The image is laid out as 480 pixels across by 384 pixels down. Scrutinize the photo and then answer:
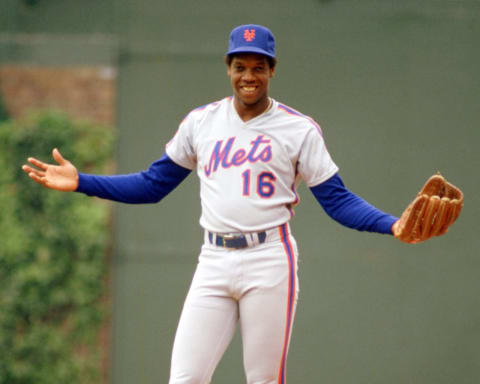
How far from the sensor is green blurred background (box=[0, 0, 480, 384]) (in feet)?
20.1

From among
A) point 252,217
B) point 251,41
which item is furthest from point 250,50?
point 252,217

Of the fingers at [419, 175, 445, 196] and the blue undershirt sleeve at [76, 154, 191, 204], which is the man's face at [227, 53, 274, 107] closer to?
the blue undershirt sleeve at [76, 154, 191, 204]

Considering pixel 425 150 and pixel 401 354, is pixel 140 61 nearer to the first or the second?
pixel 425 150

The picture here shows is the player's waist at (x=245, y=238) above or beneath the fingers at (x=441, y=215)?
beneath

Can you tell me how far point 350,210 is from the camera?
3.43m

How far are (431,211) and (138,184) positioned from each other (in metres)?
1.45

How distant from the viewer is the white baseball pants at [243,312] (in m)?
3.35

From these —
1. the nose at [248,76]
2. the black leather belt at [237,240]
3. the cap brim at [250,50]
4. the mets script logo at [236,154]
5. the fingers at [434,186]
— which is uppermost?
the cap brim at [250,50]

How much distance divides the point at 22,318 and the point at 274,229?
340 cm

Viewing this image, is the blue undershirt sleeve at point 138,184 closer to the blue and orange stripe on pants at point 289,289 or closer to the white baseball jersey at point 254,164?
the white baseball jersey at point 254,164

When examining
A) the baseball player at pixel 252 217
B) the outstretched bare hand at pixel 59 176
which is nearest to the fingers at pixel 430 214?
the baseball player at pixel 252 217

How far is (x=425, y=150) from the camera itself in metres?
6.18

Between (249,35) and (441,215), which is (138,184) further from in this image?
(441,215)

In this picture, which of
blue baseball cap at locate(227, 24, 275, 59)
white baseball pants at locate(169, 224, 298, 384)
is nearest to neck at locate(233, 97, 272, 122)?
blue baseball cap at locate(227, 24, 275, 59)
